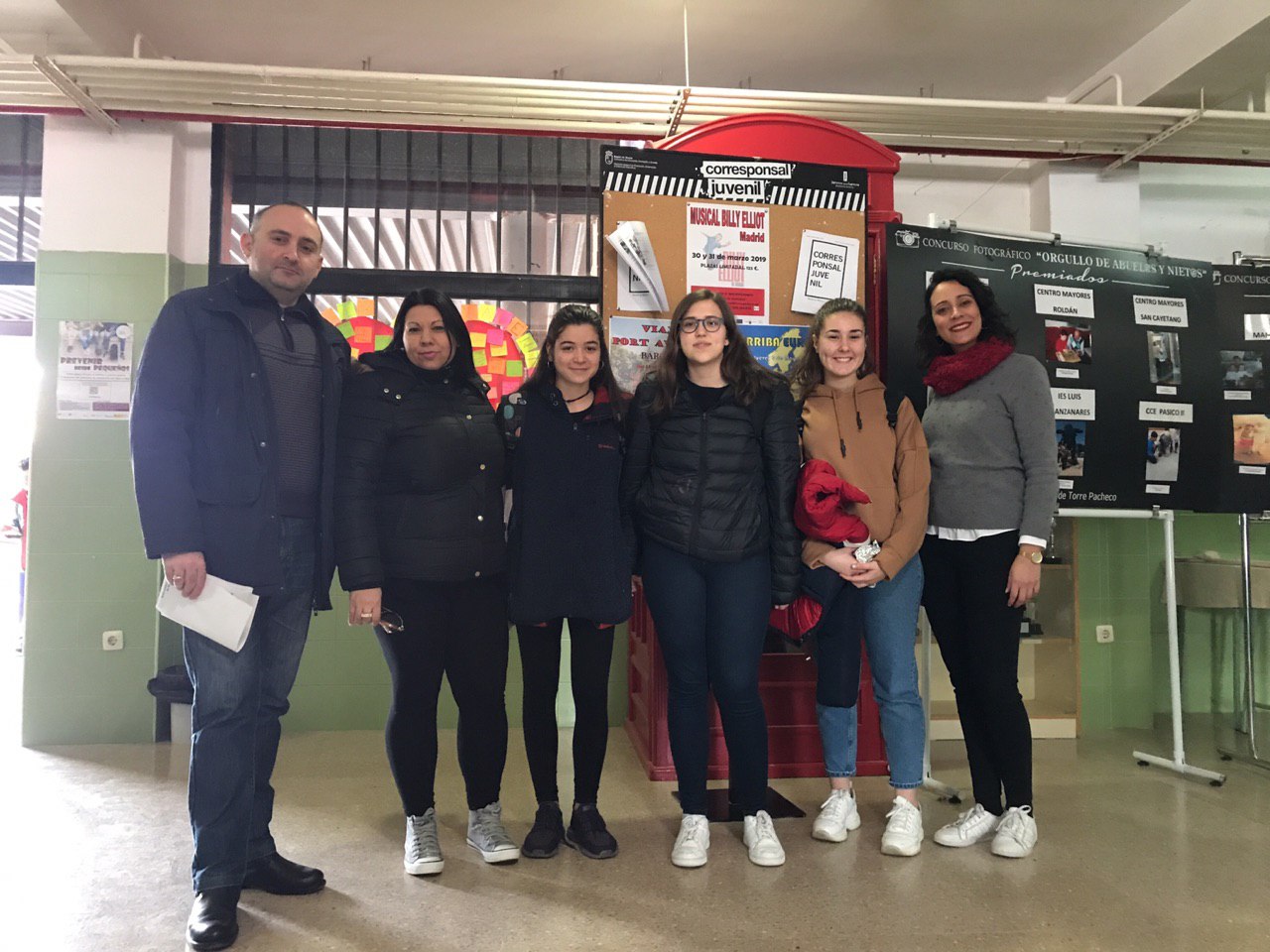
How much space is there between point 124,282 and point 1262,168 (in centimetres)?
584

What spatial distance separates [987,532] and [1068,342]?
4.61 feet

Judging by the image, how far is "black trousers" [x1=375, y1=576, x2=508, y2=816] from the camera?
2.38m

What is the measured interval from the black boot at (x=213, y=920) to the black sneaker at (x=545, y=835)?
79cm

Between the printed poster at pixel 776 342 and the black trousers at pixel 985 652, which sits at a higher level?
the printed poster at pixel 776 342

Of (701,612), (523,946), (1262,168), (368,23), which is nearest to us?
(523,946)

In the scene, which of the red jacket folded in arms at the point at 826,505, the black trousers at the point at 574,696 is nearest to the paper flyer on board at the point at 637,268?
the red jacket folded in arms at the point at 826,505

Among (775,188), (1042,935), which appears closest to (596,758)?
(1042,935)

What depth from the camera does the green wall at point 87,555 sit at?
394 cm

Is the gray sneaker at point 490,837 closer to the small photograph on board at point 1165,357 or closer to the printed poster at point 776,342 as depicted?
the printed poster at point 776,342

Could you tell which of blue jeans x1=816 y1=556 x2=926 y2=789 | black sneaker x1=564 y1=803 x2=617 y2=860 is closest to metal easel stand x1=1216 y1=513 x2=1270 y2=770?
blue jeans x1=816 y1=556 x2=926 y2=789

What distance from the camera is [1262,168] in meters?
4.59

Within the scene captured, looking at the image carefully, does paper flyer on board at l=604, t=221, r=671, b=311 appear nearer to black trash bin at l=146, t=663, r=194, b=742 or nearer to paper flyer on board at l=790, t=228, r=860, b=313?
paper flyer on board at l=790, t=228, r=860, b=313

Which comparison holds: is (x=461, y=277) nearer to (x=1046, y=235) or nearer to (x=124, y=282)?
(x=124, y=282)

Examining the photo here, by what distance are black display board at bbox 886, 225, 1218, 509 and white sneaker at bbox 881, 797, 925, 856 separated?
1.55 meters
